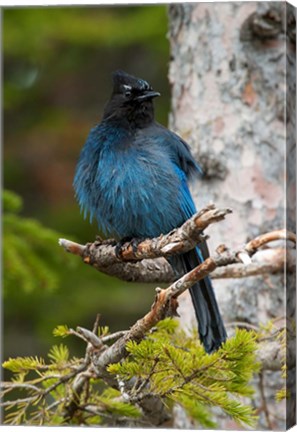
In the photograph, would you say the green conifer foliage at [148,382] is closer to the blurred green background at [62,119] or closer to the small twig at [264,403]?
the small twig at [264,403]

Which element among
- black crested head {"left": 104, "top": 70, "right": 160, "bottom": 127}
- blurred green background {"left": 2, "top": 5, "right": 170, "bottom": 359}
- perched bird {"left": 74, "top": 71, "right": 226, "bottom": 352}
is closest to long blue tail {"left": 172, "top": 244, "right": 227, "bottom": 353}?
perched bird {"left": 74, "top": 71, "right": 226, "bottom": 352}

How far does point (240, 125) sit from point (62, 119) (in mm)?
3778

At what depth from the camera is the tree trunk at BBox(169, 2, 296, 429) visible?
4992 millimetres

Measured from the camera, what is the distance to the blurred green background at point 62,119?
737cm

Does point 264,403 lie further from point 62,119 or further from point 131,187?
point 62,119

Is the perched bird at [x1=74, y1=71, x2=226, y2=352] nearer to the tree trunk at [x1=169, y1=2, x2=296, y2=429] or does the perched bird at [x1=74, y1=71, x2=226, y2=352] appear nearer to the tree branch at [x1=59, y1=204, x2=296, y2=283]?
the tree branch at [x1=59, y1=204, x2=296, y2=283]

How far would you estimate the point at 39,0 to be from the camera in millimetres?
5293

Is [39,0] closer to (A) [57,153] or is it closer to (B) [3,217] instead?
(B) [3,217]

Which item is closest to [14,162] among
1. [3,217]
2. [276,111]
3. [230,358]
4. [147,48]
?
[147,48]

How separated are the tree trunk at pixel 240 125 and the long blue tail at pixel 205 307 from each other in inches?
10.7

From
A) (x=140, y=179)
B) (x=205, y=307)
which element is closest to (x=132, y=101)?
(x=140, y=179)

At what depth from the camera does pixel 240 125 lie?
16.8 feet

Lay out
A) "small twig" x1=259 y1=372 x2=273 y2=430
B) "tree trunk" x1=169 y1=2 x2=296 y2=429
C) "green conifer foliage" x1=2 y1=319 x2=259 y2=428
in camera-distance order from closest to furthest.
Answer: "green conifer foliage" x1=2 y1=319 x2=259 y2=428 < "small twig" x1=259 y1=372 x2=273 y2=430 < "tree trunk" x1=169 y1=2 x2=296 y2=429

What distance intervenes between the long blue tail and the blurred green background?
5.41ft
